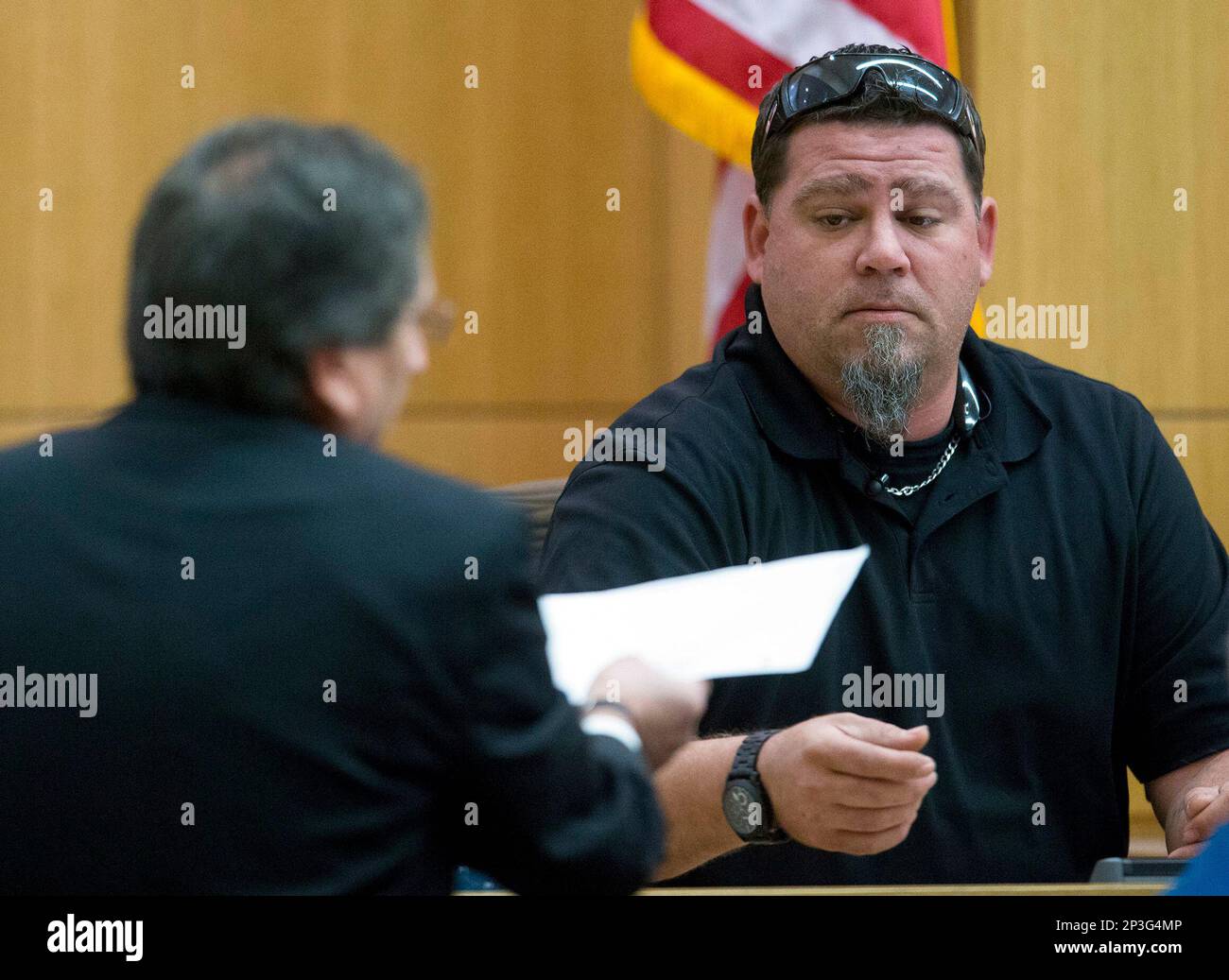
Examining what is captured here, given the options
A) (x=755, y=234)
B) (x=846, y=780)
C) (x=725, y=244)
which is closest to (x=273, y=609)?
(x=846, y=780)

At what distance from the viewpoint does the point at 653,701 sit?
1005 millimetres

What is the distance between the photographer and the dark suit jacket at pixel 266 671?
81cm

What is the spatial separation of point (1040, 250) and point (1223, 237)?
0.42 meters

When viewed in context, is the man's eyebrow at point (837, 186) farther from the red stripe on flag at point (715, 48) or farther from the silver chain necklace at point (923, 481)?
the red stripe on flag at point (715, 48)

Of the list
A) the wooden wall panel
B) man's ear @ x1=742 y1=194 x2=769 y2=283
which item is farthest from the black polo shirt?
the wooden wall panel

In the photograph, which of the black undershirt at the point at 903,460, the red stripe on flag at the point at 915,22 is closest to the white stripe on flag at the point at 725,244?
the red stripe on flag at the point at 915,22

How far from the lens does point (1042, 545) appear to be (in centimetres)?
171

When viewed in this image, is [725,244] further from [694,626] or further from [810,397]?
[694,626]

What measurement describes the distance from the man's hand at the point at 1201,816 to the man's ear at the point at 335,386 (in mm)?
1030

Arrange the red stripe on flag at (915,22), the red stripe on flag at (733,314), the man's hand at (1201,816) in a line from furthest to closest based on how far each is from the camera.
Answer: the red stripe on flag at (733,314) → the red stripe on flag at (915,22) → the man's hand at (1201,816)

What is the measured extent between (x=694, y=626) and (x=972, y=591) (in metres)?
0.68

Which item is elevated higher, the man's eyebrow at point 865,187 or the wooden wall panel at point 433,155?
the wooden wall panel at point 433,155
